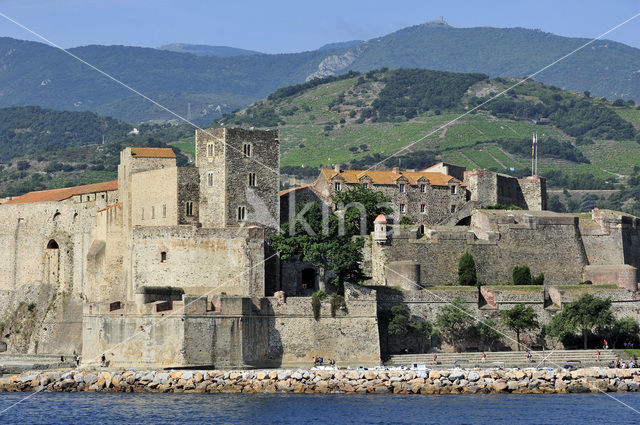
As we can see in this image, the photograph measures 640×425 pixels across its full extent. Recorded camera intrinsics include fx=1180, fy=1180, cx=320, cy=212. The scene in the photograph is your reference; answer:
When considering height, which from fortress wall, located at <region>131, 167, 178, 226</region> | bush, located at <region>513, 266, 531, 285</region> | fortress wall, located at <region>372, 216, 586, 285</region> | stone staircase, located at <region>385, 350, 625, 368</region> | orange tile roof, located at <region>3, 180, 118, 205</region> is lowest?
stone staircase, located at <region>385, 350, 625, 368</region>

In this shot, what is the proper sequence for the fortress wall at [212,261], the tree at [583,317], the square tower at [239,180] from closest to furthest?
the fortress wall at [212,261], the tree at [583,317], the square tower at [239,180]

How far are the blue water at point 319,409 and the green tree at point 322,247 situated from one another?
1063cm

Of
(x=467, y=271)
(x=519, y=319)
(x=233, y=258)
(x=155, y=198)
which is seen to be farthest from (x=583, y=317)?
(x=155, y=198)

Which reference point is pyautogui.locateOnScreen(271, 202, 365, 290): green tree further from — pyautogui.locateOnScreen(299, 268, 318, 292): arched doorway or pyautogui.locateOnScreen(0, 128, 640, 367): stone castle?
pyautogui.locateOnScreen(299, 268, 318, 292): arched doorway

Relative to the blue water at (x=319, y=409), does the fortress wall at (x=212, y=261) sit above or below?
above

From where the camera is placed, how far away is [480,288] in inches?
2707

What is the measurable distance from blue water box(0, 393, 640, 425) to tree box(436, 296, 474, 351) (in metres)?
9.05

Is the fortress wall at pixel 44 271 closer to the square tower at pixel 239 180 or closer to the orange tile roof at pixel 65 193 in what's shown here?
the orange tile roof at pixel 65 193

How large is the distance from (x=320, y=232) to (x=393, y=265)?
4.88 metres

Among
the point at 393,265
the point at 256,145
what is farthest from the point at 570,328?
the point at 256,145

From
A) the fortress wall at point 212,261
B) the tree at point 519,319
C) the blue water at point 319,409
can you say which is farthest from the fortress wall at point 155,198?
the tree at point 519,319

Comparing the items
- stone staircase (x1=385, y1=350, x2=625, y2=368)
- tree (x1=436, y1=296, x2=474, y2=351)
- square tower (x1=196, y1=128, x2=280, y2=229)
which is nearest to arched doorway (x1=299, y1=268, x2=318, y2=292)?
square tower (x1=196, y1=128, x2=280, y2=229)

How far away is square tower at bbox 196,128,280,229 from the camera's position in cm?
6706

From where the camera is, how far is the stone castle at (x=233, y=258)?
6184cm
